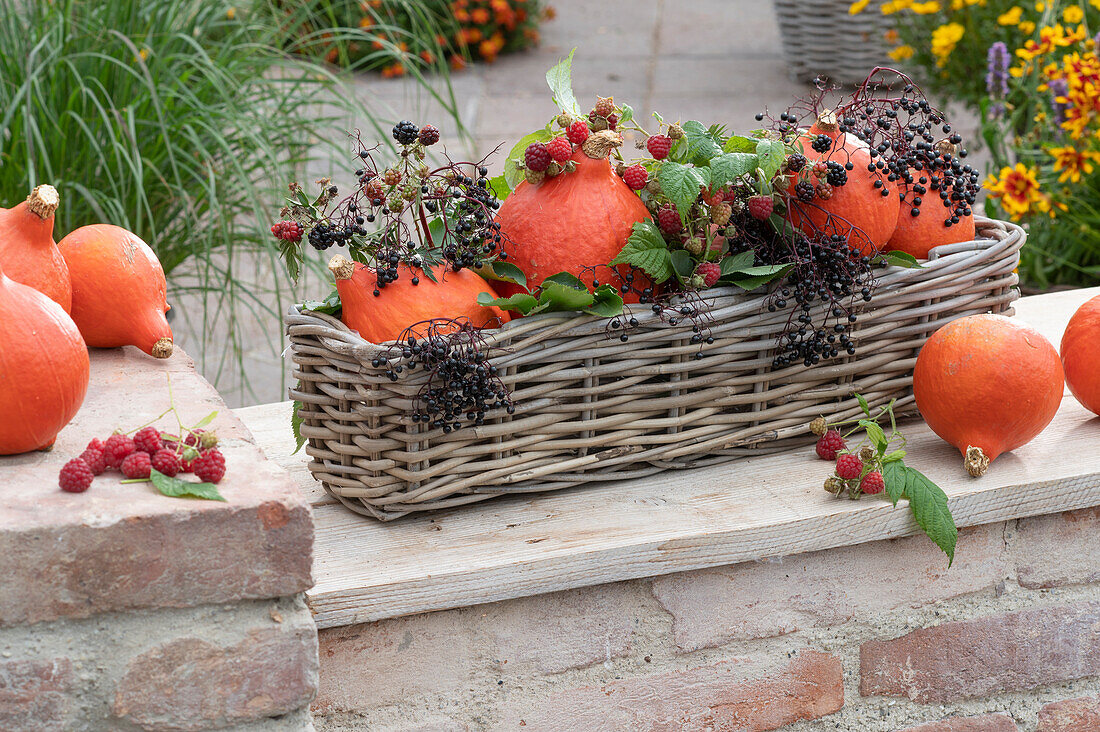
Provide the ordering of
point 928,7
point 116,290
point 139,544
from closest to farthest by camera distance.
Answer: point 139,544 < point 116,290 < point 928,7

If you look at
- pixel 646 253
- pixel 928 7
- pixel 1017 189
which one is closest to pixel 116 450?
pixel 646 253

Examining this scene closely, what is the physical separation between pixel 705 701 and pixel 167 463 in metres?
0.57

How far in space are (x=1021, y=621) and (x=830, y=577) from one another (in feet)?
0.81

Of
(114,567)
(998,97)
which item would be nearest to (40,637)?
(114,567)

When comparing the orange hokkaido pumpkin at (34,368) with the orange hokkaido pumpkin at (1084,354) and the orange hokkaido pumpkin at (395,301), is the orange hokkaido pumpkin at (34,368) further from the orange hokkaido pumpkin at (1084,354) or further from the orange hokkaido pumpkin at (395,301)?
the orange hokkaido pumpkin at (1084,354)

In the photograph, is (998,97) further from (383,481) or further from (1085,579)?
(383,481)

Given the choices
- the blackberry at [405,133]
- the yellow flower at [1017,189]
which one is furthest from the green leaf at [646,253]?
the yellow flower at [1017,189]

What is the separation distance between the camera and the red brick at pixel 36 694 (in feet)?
2.59

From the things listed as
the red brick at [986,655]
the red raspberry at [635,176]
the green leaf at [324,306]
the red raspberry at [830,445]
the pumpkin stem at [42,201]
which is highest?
the red raspberry at [635,176]

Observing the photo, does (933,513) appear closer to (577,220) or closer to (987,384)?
(987,384)

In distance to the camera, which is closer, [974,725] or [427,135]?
[427,135]

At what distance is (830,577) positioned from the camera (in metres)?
1.08

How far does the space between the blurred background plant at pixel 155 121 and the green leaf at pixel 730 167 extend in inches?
37.7

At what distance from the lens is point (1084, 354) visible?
119cm
